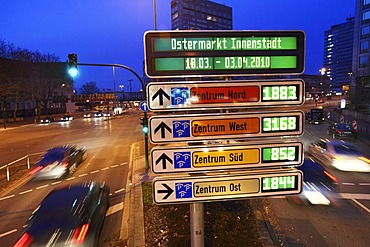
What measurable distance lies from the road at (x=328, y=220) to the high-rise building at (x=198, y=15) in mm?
130637

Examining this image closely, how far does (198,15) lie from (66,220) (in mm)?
149364

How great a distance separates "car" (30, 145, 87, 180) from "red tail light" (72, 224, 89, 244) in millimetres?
9343

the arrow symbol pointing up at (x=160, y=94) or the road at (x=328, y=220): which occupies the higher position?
the arrow symbol pointing up at (x=160, y=94)

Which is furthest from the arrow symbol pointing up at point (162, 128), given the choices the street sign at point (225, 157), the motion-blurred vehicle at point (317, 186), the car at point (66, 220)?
the motion-blurred vehicle at point (317, 186)

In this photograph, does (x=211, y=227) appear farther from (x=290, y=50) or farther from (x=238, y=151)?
(x=290, y=50)

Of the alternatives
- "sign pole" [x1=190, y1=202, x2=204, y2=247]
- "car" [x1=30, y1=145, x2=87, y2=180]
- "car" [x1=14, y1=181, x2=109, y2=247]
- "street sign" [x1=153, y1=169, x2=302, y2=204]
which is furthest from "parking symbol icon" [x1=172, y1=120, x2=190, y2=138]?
"car" [x1=30, y1=145, x2=87, y2=180]

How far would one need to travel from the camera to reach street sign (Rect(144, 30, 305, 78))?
3.51 m

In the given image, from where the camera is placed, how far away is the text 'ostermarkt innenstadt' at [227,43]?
3.54m

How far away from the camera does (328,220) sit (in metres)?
9.04

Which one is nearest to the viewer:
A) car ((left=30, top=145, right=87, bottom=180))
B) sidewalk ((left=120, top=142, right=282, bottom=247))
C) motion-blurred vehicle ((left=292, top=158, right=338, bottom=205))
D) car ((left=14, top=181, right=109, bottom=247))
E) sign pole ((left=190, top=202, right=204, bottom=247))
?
sign pole ((left=190, top=202, right=204, bottom=247))

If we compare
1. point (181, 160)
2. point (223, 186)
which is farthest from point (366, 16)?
point (181, 160)

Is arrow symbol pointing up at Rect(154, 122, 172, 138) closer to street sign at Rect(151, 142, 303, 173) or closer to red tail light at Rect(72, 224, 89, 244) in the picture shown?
street sign at Rect(151, 142, 303, 173)

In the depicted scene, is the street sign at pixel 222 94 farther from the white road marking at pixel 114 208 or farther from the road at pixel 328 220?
the white road marking at pixel 114 208

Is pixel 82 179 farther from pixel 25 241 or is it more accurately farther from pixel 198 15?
pixel 198 15
